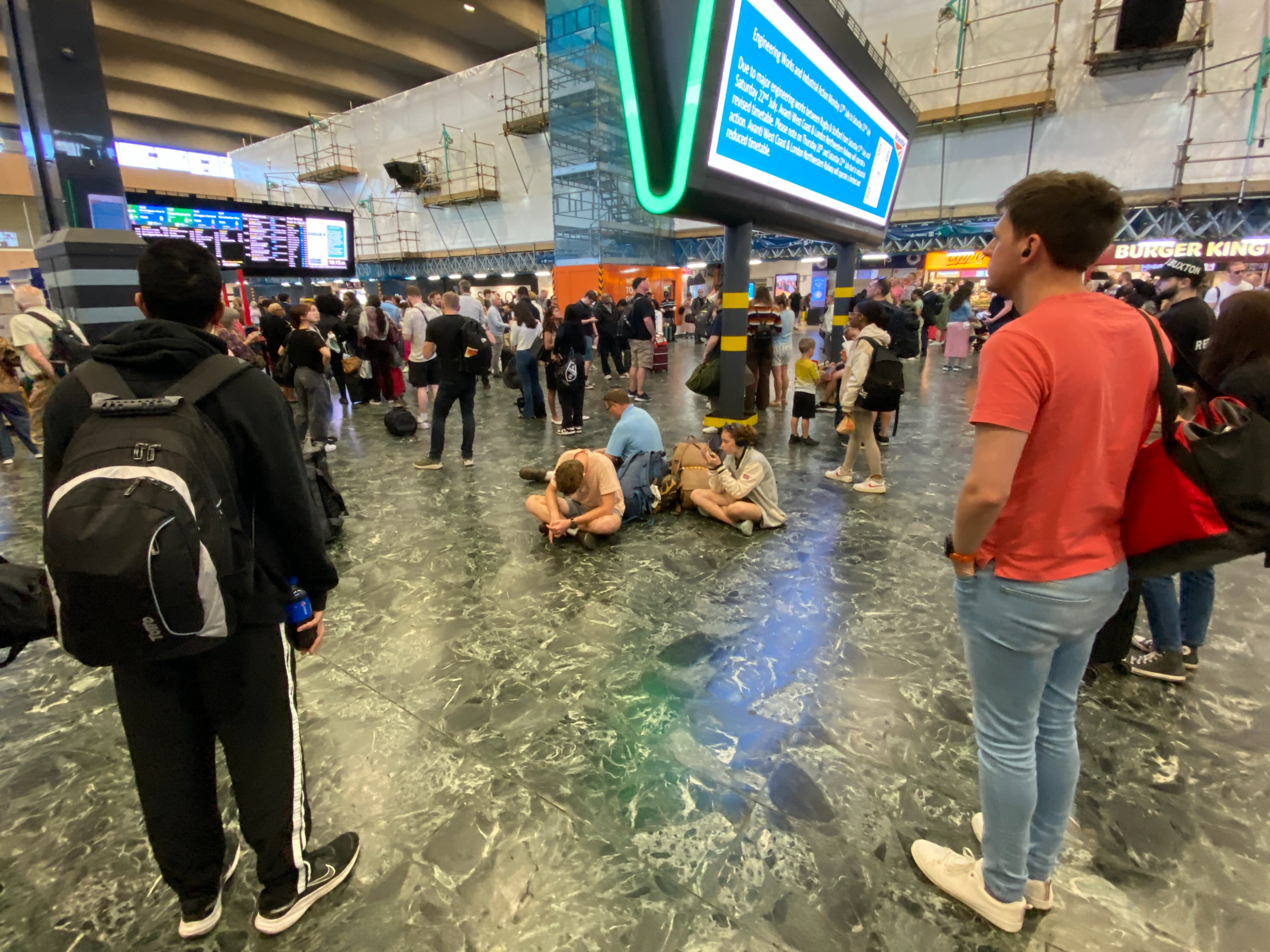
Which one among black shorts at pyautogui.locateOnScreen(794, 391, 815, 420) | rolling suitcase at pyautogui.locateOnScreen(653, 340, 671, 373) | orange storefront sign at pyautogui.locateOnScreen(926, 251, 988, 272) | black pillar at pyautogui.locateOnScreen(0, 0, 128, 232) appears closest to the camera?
black pillar at pyautogui.locateOnScreen(0, 0, 128, 232)

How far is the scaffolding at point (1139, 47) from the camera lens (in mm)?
11719

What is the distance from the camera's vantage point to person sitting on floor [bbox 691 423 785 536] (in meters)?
4.30

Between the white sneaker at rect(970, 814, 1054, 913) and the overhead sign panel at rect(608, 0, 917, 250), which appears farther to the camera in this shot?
the overhead sign panel at rect(608, 0, 917, 250)

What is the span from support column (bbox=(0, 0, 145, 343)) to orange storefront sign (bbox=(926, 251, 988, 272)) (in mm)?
17824

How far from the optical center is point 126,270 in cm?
518

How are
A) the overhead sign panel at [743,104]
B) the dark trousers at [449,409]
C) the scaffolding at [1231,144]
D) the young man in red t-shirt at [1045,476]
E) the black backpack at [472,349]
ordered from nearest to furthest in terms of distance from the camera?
1. the young man in red t-shirt at [1045,476]
2. the overhead sign panel at [743,104]
3. the black backpack at [472,349]
4. the dark trousers at [449,409]
5. the scaffolding at [1231,144]

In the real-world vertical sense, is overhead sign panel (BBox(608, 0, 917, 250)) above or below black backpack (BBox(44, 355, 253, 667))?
above

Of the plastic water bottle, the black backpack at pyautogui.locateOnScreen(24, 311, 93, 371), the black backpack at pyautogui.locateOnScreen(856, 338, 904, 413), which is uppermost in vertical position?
the black backpack at pyautogui.locateOnScreen(24, 311, 93, 371)

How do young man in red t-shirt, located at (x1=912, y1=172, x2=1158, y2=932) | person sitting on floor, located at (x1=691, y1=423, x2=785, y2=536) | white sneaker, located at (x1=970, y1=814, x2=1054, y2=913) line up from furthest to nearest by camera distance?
person sitting on floor, located at (x1=691, y1=423, x2=785, y2=536)
white sneaker, located at (x1=970, y1=814, x2=1054, y2=913)
young man in red t-shirt, located at (x1=912, y1=172, x2=1158, y2=932)

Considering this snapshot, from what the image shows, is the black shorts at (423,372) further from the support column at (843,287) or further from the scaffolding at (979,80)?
the scaffolding at (979,80)

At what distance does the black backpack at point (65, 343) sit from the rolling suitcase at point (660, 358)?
29.1 ft

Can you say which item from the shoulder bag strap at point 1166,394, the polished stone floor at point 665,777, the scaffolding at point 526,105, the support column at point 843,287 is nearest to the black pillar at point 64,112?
the polished stone floor at point 665,777

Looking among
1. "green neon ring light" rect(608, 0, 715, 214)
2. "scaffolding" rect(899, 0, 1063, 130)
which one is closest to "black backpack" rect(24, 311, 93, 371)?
"green neon ring light" rect(608, 0, 715, 214)

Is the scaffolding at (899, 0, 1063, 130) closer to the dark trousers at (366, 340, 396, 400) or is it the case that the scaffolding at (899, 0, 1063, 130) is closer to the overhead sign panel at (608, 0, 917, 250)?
the overhead sign panel at (608, 0, 917, 250)
